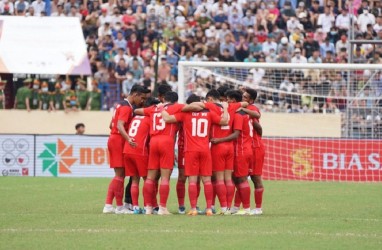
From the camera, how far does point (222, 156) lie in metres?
18.2

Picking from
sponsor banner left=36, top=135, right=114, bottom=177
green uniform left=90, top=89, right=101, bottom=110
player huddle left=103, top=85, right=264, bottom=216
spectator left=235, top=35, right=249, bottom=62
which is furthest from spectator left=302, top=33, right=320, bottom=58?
player huddle left=103, top=85, right=264, bottom=216

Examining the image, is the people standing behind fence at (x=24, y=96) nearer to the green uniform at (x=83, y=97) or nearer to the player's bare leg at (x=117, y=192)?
the green uniform at (x=83, y=97)

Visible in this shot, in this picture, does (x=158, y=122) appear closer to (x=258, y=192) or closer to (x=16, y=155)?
(x=258, y=192)

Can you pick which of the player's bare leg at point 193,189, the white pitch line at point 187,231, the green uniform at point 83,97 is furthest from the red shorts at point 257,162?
the green uniform at point 83,97

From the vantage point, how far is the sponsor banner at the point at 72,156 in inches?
1179

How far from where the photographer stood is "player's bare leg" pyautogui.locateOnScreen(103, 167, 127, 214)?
717 inches

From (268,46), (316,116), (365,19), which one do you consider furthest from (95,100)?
(365,19)

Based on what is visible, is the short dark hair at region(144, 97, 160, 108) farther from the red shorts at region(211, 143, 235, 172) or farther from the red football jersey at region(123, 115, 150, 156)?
the red shorts at region(211, 143, 235, 172)

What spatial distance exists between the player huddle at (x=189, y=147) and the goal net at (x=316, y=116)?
9.07 meters

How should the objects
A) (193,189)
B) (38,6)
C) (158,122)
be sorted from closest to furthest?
(193,189), (158,122), (38,6)

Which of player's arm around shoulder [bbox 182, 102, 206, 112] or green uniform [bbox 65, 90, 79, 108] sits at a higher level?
player's arm around shoulder [bbox 182, 102, 206, 112]

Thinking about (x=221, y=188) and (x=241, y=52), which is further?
(x=241, y=52)

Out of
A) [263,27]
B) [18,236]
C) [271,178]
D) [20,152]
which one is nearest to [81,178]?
[20,152]

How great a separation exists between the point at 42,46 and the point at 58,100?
6.94 ft
